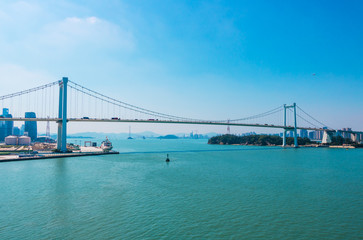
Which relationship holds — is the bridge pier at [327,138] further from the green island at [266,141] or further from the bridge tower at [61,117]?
the bridge tower at [61,117]

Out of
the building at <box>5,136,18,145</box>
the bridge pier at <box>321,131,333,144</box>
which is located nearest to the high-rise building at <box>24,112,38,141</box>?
the building at <box>5,136,18,145</box>

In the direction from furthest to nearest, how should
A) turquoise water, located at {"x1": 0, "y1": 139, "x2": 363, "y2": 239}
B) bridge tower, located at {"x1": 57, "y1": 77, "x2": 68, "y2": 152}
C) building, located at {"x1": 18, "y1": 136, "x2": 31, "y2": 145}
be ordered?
1. building, located at {"x1": 18, "y1": 136, "x2": 31, "y2": 145}
2. bridge tower, located at {"x1": 57, "y1": 77, "x2": 68, "y2": 152}
3. turquoise water, located at {"x1": 0, "y1": 139, "x2": 363, "y2": 239}

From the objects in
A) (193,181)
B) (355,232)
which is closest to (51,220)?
(193,181)

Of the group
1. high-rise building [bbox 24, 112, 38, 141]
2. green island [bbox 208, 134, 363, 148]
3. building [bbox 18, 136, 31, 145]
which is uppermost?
high-rise building [bbox 24, 112, 38, 141]

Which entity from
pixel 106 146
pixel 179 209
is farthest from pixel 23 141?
pixel 179 209

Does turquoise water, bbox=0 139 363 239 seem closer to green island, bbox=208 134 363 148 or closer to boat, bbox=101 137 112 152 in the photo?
boat, bbox=101 137 112 152

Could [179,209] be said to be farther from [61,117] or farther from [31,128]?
[31,128]

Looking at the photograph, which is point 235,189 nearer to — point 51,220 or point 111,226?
point 111,226

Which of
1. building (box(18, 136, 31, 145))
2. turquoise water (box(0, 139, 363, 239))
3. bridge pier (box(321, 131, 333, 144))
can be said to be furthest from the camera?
bridge pier (box(321, 131, 333, 144))
